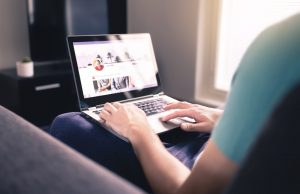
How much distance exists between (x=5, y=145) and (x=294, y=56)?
1.68 feet

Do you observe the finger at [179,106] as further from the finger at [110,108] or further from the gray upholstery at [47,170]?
the gray upholstery at [47,170]

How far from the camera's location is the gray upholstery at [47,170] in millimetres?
443

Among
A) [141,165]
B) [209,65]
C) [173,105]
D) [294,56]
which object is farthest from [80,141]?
[209,65]

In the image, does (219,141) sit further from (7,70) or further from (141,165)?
(7,70)

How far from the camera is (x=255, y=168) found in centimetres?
48

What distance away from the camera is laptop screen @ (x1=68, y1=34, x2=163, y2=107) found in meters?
1.20

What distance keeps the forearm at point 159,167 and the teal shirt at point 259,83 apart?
0.63 feet

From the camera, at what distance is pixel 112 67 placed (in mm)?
1285

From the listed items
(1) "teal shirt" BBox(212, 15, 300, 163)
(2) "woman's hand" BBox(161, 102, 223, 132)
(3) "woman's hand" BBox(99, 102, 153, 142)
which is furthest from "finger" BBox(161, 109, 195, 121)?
(1) "teal shirt" BBox(212, 15, 300, 163)

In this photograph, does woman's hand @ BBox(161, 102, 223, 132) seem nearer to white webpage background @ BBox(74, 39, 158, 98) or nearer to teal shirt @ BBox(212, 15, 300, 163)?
white webpage background @ BBox(74, 39, 158, 98)

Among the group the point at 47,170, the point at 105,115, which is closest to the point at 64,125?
the point at 105,115

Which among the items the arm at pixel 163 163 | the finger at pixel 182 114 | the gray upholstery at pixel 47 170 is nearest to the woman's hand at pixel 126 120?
the arm at pixel 163 163

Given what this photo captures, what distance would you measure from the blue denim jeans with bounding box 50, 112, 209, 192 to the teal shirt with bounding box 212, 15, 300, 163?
0.32m

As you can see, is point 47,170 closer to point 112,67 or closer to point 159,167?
point 159,167
